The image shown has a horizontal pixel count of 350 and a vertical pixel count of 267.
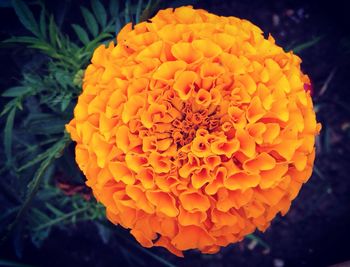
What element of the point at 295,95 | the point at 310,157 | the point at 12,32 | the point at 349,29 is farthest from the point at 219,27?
the point at 349,29

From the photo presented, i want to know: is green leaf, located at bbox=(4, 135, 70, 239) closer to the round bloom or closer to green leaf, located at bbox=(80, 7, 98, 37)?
the round bloom

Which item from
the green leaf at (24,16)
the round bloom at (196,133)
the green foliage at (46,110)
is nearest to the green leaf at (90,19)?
the green foliage at (46,110)

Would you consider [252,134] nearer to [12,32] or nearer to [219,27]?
[219,27]

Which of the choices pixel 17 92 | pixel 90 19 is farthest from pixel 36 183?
pixel 90 19

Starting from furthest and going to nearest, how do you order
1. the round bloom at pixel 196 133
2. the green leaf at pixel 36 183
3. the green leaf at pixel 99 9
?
the green leaf at pixel 99 9, the green leaf at pixel 36 183, the round bloom at pixel 196 133

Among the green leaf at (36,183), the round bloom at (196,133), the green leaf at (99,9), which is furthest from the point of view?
the green leaf at (99,9)

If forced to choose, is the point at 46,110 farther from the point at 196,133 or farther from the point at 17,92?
the point at 196,133

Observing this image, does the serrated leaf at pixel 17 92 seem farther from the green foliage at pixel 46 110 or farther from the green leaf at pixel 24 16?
the green leaf at pixel 24 16
